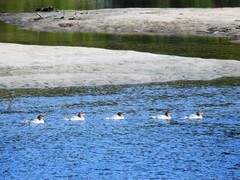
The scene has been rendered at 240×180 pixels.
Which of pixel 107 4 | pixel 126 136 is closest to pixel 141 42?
pixel 126 136

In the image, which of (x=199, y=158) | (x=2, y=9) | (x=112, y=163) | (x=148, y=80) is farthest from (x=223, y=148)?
(x=2, y=9)

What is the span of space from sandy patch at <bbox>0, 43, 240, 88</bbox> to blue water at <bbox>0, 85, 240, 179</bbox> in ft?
6.60

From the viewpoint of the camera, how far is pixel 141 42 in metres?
50.6

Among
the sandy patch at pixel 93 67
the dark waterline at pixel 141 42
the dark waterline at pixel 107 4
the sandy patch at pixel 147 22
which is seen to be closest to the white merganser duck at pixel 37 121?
the sandy patch at pixel 93 67

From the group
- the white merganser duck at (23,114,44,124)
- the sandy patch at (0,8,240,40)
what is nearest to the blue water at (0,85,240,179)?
the white merganser duck at (23,114,44,124)

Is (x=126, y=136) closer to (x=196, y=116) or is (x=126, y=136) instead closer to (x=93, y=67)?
(x=196, y=116)

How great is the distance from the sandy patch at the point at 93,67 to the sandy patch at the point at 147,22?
12.8 m

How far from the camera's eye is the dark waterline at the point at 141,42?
149 ft

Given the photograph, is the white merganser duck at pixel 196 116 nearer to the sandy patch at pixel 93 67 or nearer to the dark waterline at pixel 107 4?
the sandy patch at pixel 93 67

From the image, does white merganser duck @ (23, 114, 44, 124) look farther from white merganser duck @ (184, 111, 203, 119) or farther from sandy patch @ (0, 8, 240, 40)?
sandy patch @ (0, 8, 240, 40)

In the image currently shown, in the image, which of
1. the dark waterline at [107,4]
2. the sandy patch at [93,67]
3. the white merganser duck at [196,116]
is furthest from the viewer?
the dark waterline at [107,4]

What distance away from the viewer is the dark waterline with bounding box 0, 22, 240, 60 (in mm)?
45281

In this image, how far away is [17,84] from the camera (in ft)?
112

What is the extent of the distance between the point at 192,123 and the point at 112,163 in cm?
601
